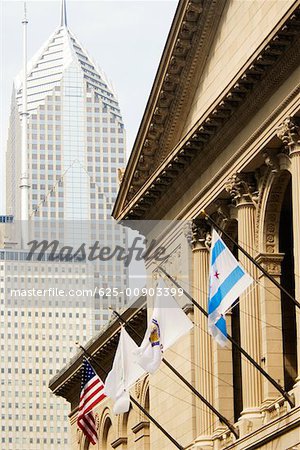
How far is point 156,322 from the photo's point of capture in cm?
4853

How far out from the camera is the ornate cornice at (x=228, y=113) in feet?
151

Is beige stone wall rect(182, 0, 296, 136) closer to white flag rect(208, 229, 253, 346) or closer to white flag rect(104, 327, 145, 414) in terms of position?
white flag rect(208, 229, 253, 346)

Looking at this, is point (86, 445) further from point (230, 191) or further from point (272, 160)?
point (272, 160)

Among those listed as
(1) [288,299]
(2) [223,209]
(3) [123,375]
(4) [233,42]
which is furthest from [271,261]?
(4) [233,42]

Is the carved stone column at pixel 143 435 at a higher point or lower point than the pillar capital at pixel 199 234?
lower

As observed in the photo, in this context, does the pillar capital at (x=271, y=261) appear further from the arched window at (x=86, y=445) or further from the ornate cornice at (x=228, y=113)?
the arched window at (x=86, y=445)

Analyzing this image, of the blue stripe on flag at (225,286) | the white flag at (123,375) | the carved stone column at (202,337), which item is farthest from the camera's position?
the carved stone column at (202,337)

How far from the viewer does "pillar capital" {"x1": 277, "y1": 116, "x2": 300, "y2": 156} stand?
152 ft

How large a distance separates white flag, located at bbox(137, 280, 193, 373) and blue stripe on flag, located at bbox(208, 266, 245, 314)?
3.57 metres

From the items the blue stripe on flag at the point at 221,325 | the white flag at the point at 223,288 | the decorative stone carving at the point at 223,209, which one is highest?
the decorative stone carving at the point at 223,209

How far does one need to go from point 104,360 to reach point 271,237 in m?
30.9

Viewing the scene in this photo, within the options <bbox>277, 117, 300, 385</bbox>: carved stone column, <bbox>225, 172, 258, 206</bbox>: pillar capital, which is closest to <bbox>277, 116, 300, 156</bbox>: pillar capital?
<bbox>277, 117, 300, 385</bbox>: carved stone column

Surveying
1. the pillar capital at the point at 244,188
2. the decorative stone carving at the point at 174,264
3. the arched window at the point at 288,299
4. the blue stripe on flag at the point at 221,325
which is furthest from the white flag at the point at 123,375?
the decorative stone carving at the point at 174,264

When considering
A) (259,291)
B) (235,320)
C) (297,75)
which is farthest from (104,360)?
(297,75)
